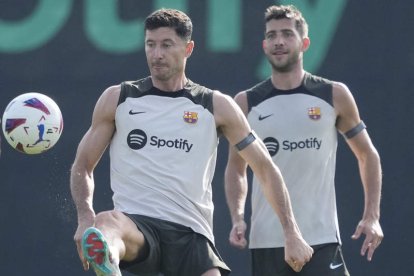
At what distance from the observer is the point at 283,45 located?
7785mm

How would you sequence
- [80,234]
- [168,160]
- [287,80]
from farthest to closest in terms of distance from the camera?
1. [287,80]
2. [168,160]
3. [80,234]

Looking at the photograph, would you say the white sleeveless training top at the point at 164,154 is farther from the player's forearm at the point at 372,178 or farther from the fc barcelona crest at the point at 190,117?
the player's forearm at the point at 372,178

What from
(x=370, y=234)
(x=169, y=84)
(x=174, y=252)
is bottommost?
(x=370, y=234)

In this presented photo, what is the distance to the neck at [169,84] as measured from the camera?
7.10 meters

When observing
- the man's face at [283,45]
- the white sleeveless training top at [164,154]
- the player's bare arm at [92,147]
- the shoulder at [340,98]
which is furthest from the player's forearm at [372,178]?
A: the player's bare arm at [92,147]

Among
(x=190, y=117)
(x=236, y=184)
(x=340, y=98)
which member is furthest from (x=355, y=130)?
(x=190, y=117)

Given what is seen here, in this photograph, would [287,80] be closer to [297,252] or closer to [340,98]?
[340,98]

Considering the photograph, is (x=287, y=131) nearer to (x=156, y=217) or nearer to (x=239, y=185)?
(x=239, y=185)

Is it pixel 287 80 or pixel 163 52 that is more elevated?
pixel 163 52

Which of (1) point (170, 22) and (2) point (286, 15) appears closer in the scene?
(1) point (170, 22)

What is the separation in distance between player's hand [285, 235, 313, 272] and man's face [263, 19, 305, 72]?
1.43 meters

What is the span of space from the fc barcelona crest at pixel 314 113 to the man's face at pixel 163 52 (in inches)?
43.3

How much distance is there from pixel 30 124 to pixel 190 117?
113 centimetres

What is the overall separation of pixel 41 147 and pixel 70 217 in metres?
2.16
